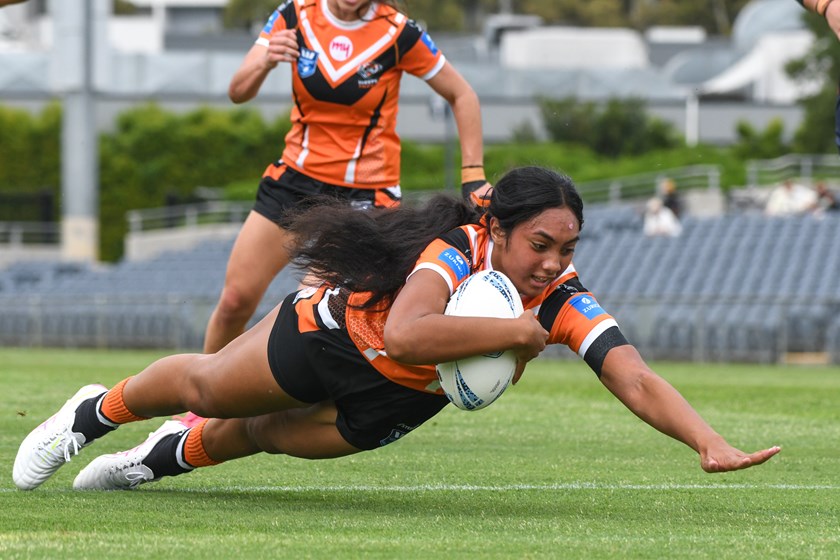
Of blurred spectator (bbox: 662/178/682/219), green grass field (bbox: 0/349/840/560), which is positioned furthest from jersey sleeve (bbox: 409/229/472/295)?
blurred spectator (bbox: 662/178/682/219)

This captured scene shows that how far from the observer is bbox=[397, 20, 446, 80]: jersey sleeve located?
7.68 m

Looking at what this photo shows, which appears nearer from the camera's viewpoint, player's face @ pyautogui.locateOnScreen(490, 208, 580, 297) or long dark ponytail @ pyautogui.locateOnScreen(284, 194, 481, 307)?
player's face @ pyautogui.locateOnScreen(490, 208, 580, 297)

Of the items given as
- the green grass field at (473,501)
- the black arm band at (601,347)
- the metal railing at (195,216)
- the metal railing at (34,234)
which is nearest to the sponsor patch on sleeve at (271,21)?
the green grass field at (473,501)

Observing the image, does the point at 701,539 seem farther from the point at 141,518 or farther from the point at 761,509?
the point at 141,518

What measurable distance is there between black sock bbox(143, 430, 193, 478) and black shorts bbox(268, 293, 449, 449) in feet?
2.60

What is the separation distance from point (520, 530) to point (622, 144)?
1730 inches

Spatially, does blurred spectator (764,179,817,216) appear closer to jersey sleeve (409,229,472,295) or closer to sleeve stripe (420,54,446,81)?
sleeve stripe (420,54,446,81)

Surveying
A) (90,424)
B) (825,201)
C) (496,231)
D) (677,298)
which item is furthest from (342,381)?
(825,201)

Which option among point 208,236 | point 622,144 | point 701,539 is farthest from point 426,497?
point 622,144

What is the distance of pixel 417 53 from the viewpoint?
7727mm

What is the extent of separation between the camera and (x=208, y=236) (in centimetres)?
3572

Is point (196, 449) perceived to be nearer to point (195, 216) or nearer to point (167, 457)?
point (167, 457)

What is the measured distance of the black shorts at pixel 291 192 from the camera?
768 cm

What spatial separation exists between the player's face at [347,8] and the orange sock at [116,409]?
252 cm
